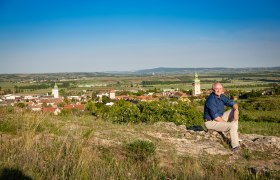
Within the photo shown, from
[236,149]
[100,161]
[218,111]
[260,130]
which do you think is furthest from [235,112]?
[260,130]

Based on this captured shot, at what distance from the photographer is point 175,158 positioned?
5.34 m

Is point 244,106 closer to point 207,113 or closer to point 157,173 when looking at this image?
point 207,113

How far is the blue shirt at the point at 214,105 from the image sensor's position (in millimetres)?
7211

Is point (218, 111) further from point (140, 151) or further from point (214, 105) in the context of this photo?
point (140, 151)

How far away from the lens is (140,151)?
17.6ft

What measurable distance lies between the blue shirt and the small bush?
2.41 metres

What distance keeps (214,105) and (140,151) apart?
9.13 ft

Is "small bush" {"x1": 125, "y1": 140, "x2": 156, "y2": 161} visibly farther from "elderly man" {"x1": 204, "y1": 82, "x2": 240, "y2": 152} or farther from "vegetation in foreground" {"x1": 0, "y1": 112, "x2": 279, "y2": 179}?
"elderly man" {"x1": 204, "y1": 82, "x2": 240, "y2": 152}

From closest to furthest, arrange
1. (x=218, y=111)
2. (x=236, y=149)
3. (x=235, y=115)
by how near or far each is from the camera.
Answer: (x=236, y=149)
(x=235, y=115)
(x=218, y=111)

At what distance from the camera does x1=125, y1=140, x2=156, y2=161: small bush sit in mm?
5281

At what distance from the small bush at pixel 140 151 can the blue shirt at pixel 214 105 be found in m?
2.41

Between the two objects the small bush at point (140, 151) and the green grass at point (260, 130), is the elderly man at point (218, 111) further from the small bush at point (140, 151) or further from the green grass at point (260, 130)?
the green grass at point (260, 130)

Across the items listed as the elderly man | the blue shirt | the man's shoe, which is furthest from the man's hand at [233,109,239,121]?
the man's shoe

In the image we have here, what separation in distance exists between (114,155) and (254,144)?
145 inches
